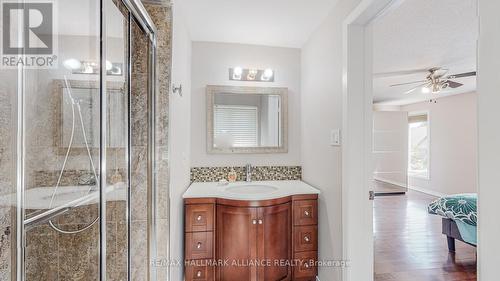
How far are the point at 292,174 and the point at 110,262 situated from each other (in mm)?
1807

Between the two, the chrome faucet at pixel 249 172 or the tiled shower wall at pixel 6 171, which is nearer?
the tiled shower wall at pixel 6 171

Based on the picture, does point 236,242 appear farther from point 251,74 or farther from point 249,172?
point 251,74

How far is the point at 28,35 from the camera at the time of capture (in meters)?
1.13

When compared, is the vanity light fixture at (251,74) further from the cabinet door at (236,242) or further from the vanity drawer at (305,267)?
the vanity drawer at (305,267)

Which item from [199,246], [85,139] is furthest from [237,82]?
[199,246]

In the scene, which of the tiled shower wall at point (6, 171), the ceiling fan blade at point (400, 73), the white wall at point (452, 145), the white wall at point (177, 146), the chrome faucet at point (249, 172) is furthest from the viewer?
the white wall at point (452, 145)

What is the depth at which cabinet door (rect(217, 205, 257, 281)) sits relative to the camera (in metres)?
1.88

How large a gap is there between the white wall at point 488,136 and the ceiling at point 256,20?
1.36m

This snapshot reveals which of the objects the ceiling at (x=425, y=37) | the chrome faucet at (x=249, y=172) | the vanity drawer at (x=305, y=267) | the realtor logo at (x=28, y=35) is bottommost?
the vanity drawer at (x=305, y=267)

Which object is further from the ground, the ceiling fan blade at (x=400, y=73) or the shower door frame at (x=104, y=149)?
the ceiling fan blade at (x=400, y=73)

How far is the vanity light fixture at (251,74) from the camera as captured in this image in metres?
2.56

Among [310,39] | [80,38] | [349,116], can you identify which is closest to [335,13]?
[310,39]

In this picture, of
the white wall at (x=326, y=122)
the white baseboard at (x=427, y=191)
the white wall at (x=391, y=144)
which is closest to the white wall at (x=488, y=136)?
the white wall at (x=326, y=122)

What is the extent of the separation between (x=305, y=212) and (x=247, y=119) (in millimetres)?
1130
